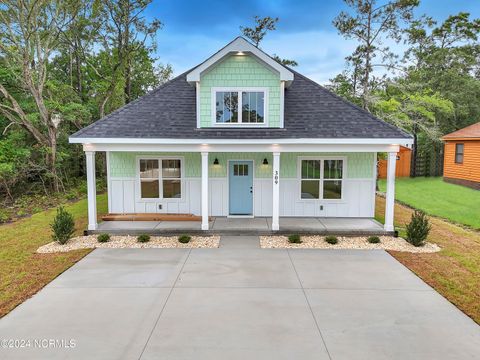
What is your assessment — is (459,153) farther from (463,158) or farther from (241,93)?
(241,93)

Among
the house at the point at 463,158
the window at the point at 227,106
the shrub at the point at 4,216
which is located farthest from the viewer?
the house at the point at 463,158

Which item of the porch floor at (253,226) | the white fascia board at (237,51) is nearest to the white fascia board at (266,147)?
the white fascia board at (237,51)

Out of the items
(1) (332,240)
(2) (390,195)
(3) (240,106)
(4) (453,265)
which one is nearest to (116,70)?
(3) (240,106)

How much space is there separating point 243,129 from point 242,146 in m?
0.87

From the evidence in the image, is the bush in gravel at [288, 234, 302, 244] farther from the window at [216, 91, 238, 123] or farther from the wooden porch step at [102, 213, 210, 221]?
the window at [216, 91, 238, 123]

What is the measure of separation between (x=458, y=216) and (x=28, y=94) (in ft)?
72.3

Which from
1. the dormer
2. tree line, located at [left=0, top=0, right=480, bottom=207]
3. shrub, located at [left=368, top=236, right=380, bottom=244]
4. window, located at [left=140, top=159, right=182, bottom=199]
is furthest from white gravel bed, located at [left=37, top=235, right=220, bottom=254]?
tree line, located at [left=0, top=0, right=480, bottom=207]

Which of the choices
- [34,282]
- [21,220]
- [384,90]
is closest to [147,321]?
[34,282]

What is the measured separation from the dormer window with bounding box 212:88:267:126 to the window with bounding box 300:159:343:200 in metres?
2.48

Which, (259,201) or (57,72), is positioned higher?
(57,72)

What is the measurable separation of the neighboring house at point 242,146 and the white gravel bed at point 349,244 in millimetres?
570

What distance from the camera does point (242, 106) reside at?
35.5ft

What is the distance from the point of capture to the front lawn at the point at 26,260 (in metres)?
6.32

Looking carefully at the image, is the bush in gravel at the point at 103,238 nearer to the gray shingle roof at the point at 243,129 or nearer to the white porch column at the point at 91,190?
the white porch column at the point at 91,190
